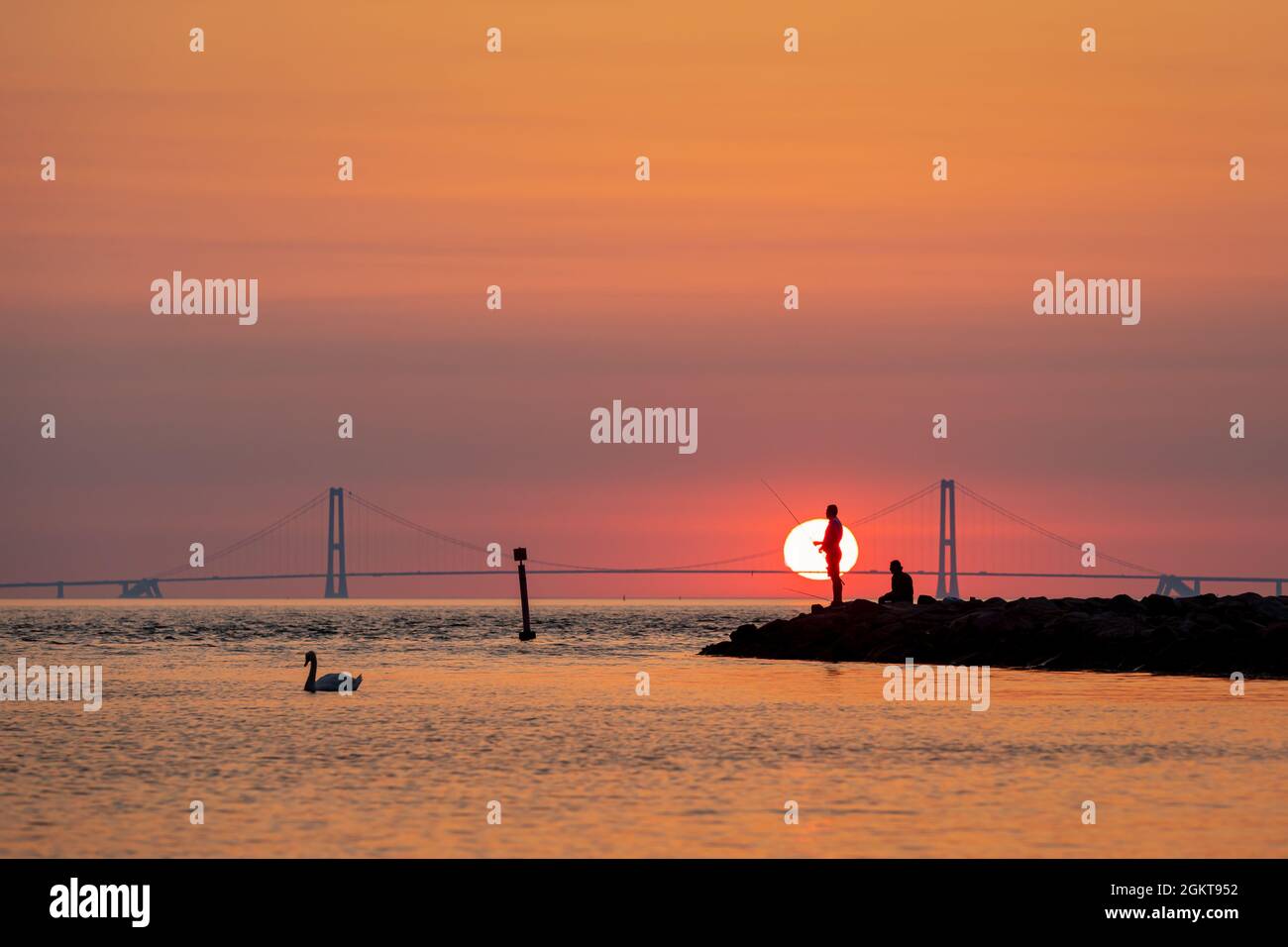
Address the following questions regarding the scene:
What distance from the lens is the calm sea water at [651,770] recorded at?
12703mm

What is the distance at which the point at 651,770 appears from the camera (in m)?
16.7

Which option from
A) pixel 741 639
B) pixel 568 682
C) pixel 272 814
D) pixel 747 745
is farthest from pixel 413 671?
pixel 272 814

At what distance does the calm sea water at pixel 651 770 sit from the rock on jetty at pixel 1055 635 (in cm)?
190

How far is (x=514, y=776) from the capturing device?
53.0 feet

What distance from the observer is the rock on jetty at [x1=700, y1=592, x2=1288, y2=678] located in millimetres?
30938

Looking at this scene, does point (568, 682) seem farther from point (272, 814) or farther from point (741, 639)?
point (272, 814)

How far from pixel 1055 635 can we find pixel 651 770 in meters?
19.2
